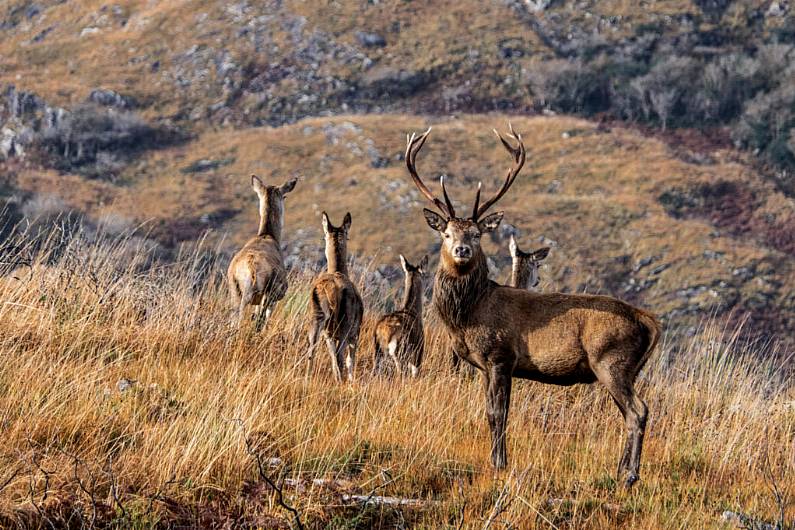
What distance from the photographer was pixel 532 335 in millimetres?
6207

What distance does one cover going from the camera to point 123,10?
10581cm

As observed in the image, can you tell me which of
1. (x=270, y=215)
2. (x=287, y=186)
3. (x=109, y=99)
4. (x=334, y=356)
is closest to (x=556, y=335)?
(x=334, y=356)

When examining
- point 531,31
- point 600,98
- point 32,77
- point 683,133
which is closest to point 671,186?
point 683,133

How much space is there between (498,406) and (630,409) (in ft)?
2.53

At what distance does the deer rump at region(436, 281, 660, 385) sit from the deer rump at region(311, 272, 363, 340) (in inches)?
97.1

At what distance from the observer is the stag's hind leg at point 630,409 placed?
595cm

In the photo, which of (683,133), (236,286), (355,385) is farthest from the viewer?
(683,133)

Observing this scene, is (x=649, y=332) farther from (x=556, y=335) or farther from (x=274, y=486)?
(x=274, y=486)

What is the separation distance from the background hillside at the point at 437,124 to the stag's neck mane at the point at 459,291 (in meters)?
50.4

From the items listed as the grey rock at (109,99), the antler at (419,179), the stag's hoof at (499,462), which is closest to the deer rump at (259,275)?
the antler at (419,179)

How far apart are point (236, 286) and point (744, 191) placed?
7217 centimetres

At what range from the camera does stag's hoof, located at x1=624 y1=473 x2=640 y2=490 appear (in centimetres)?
581

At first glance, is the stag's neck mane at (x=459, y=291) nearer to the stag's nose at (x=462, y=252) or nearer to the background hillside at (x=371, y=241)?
the stag's nose at (x=462, y=252)

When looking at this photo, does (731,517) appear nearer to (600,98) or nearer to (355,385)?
(355,385)
